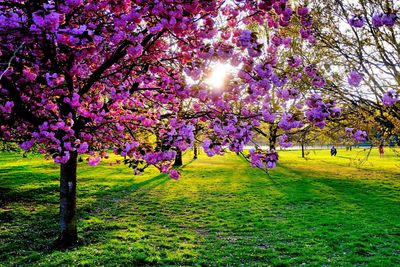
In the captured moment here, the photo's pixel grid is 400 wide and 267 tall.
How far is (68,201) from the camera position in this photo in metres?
9.96

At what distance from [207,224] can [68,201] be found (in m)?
5.43

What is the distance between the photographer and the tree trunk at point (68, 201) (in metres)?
9.89

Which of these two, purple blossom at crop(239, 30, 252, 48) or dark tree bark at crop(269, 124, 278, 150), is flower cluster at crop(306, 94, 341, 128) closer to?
purple blossom at crop(239, 30, 252, 48)

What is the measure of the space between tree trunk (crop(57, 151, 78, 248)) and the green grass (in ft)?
1.33

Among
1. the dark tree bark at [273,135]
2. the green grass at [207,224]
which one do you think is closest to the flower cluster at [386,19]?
the dark tree bark at [273,135]

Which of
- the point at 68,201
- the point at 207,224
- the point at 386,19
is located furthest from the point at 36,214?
the point at 386,19

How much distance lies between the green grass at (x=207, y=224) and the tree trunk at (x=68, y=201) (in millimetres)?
406

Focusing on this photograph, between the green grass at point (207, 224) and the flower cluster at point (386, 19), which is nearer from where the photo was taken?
the flower cluster at point (386, 19)

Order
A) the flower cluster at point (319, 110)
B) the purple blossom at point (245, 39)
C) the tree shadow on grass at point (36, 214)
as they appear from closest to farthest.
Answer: the purple blossom at point (245, 39), the flower cluster at point (319, 110), the tree shadow on grass at point (36, 214)

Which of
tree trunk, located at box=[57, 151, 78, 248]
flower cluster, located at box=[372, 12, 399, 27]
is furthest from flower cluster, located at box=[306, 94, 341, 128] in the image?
tree trunk, located at box=[57, 151, 78, 248]

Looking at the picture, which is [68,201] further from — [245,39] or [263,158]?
[245,39]

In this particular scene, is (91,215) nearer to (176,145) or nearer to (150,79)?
(150,79)

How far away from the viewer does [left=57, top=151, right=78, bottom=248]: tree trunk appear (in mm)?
9891

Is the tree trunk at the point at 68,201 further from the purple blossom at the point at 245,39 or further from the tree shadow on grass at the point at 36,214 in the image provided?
the purple blossom at the point at 245,39
